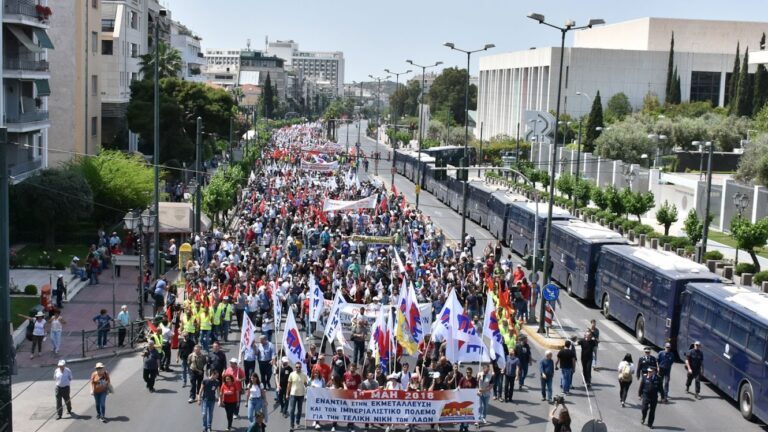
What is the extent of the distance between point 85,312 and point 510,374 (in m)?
16.2

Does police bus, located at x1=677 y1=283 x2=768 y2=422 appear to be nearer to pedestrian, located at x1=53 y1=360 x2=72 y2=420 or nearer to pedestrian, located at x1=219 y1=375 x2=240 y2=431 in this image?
pedestrian, located at x1=219 y1=375 x2=240 y2=431

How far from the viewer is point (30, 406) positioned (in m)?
20.5

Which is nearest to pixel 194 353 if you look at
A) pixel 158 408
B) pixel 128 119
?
pixel 158 408

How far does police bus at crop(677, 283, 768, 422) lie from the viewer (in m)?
20.2

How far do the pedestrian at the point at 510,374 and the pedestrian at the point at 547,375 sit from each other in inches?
24.0

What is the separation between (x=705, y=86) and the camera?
115312 millimetres

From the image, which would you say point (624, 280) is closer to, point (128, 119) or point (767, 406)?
point (767, 406)

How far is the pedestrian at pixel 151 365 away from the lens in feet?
69.2

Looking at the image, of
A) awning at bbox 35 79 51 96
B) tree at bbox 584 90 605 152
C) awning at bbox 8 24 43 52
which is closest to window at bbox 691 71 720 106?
tree at bbox 584 90 605 152

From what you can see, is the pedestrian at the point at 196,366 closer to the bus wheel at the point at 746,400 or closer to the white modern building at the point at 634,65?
the bus wheel at the point at 746,400

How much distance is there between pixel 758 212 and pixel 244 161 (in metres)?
35.3

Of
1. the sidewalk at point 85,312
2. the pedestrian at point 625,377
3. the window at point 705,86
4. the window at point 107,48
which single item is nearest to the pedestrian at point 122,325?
the sidewalk at point 85,312

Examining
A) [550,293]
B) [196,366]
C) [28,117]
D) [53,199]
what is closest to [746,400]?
[550,293]

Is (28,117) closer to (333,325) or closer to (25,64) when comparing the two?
(25,64)
